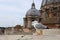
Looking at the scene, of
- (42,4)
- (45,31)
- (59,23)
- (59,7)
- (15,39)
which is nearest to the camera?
(15,39)

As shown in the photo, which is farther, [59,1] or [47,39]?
[59,1]

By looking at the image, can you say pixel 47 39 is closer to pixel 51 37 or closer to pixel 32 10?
pixel 51 37

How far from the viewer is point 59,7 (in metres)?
20.7

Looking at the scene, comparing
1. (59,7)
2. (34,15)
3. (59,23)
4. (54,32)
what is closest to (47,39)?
(54,32)

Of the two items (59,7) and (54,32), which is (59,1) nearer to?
(59,7)

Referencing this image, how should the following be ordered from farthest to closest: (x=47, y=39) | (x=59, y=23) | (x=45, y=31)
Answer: (x=59, y=23)
(x=45, y=31)
(x=47, y=39)

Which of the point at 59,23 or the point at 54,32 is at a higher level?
the point at 54,32

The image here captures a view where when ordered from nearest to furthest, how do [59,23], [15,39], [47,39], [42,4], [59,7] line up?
[47,39]
[15,39]
[59,23]
[59,7]
[42,4]

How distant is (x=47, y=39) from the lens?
318 cm

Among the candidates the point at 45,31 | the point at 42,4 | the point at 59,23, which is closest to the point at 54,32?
the point at 45,31

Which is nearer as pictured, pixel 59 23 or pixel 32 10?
pixel 59 23

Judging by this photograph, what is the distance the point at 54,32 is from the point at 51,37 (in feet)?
2.04

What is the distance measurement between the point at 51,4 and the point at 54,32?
58.3 feet

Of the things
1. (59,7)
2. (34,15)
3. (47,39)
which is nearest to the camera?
(47,39)
